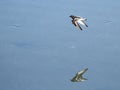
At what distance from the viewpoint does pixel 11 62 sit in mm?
4027

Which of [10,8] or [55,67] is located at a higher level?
[10,8]

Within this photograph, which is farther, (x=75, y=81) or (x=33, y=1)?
(x=33, y=1)

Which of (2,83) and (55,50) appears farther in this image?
(55,50)

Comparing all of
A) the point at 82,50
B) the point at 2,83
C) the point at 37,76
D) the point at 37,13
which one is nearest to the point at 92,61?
the point at 82,50

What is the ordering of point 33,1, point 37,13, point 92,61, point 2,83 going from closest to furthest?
point 2,83 → point 92,61 → point 37,13 → point 33,1

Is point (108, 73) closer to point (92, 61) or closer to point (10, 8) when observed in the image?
point (92, 61)

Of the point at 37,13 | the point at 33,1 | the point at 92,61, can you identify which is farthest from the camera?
the point at 33,1

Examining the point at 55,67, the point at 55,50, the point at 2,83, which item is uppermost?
the point at 55,50

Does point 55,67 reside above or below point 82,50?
below

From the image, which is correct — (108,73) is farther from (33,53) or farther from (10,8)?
(10,8)

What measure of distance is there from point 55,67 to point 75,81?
30 centimetres

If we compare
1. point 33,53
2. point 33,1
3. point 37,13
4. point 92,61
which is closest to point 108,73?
point 92,61

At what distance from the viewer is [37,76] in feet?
12.4

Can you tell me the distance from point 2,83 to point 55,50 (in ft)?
2.39
